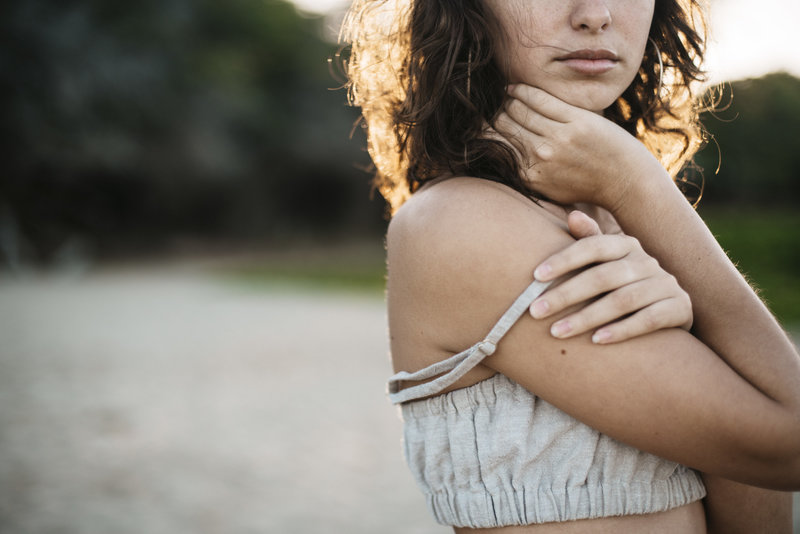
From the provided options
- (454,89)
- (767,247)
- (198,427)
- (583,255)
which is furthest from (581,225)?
(767,247)

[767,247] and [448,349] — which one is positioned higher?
[767,247]

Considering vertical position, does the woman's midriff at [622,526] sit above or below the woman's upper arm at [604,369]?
below

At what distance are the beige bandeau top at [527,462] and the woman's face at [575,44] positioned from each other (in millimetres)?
549

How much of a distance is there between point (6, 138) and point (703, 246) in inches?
913

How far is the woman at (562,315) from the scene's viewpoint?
46.9 inches

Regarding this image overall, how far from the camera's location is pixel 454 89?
1.45m

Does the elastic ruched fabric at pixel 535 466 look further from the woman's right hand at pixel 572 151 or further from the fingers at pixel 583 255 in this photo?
the woman's right hand at pixel 572 151

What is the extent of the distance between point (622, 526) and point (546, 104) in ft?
2.73

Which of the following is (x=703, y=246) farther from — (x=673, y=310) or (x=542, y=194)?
(x=542, y=194)

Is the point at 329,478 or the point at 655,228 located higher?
the point at 329,478

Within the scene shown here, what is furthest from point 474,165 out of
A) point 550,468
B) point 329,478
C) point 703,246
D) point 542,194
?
point 329,478

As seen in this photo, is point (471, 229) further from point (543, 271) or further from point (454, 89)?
point (454, 89)

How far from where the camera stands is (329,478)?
18.2ft

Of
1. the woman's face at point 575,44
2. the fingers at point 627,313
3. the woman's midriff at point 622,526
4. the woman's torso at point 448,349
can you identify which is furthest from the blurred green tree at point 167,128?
the fingers at point 627,313
